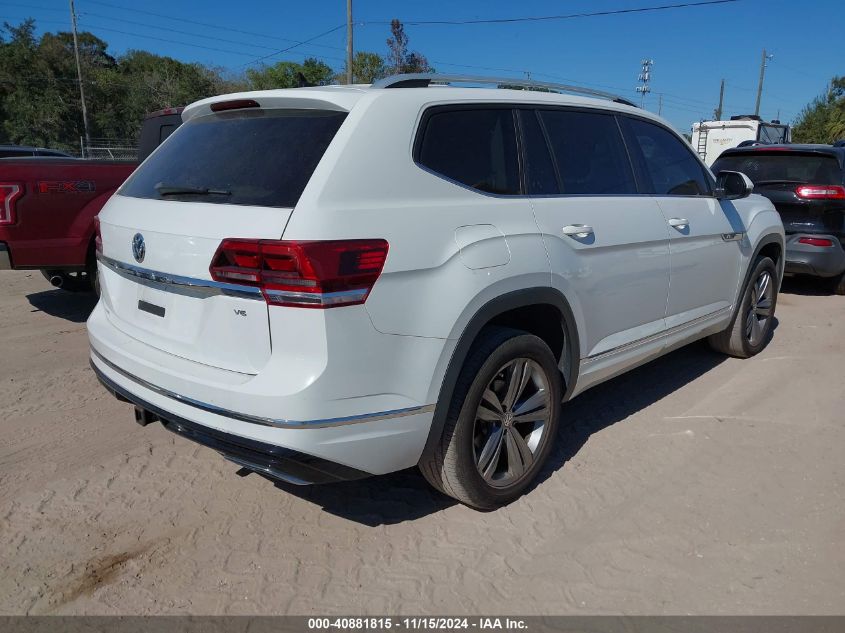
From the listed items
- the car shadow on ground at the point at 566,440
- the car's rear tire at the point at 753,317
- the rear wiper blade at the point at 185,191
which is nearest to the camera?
the rear wiper blade at the point at 185,191

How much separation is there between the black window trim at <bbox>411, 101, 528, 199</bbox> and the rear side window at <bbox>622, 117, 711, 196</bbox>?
43.1 inches

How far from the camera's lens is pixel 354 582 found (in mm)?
2562

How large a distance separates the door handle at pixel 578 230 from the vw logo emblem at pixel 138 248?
186cm

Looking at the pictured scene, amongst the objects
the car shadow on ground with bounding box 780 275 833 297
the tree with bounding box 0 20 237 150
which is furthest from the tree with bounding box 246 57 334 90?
the car shadow on ground with bounding box 780 275 833 297

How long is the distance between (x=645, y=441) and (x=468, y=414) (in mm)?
1581

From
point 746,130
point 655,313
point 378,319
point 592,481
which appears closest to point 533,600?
point 592,481

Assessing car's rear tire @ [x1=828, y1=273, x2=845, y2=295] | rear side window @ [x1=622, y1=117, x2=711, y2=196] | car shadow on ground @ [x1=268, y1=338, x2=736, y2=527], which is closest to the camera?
car shadow on ground @ [x1=268, y1=338, x2=736, y2=527]

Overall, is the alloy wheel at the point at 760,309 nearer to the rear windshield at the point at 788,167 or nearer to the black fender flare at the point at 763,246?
the black fender flare at the point at 763,246

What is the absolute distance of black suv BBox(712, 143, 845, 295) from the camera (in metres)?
7.33

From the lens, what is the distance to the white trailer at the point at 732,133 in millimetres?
22547

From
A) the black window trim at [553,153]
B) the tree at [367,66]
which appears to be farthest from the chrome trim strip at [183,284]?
the tree at [367,66]

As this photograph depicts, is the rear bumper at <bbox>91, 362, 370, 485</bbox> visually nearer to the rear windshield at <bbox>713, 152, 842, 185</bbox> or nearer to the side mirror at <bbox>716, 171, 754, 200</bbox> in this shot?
the side mirror at <bbox>716, 171, 754, 200</bbox>

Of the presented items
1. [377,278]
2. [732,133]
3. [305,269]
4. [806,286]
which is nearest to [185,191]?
[305,269]

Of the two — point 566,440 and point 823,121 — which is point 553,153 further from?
point 823,121
